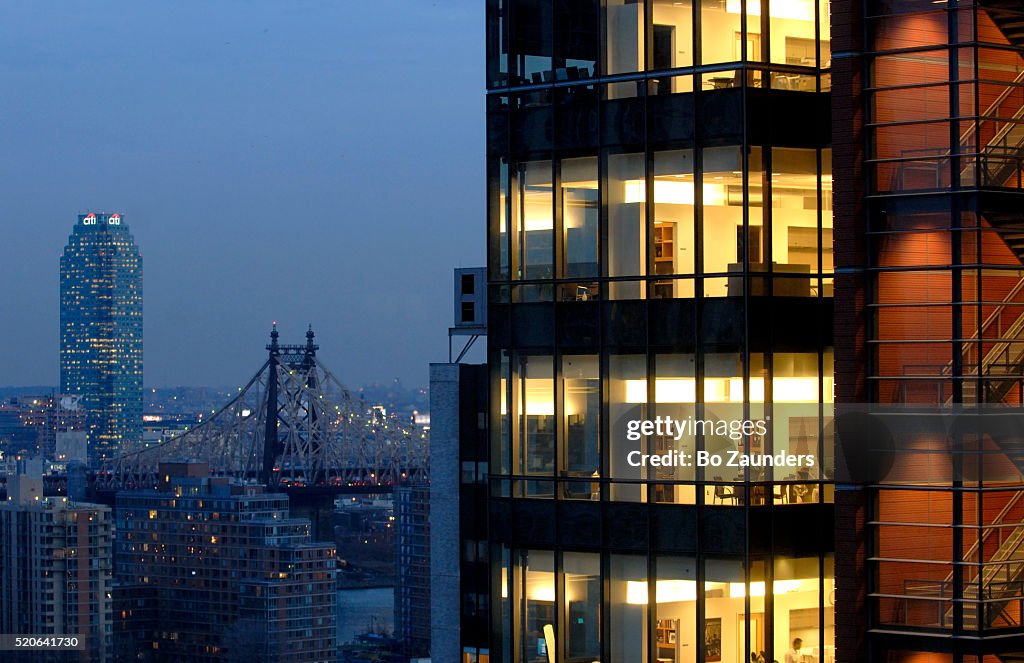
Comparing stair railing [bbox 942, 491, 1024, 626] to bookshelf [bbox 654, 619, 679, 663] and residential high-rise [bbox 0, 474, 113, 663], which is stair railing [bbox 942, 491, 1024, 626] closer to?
bookshelf [bbox 654, 619, 679, 663]

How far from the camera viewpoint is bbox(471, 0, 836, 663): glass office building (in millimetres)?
28156

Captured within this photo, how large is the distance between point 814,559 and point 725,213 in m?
5.89

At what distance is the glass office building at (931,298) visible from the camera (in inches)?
1022

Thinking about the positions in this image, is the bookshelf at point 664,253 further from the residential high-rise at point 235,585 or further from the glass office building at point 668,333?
the residential high-rise at point 235,585

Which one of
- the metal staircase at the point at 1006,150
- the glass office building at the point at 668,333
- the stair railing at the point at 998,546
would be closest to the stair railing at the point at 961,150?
the metal staircase at the point at 1006,150

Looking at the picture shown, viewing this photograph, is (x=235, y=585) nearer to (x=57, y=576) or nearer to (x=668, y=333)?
(x=57, y=576)

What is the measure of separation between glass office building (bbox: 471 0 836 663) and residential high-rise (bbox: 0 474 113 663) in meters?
137

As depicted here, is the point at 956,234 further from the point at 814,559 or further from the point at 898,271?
the point at 814,559

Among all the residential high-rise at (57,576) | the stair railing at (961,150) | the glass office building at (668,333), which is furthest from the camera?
the residential high-rise at (57,576)

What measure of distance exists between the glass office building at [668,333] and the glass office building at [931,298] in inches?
66.5

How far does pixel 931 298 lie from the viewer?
86.3 ft

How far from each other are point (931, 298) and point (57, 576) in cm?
15730

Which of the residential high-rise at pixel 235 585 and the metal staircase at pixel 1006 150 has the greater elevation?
the metal staircase at pixel 1006 150

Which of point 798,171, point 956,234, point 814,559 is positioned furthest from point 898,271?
point 814,559
